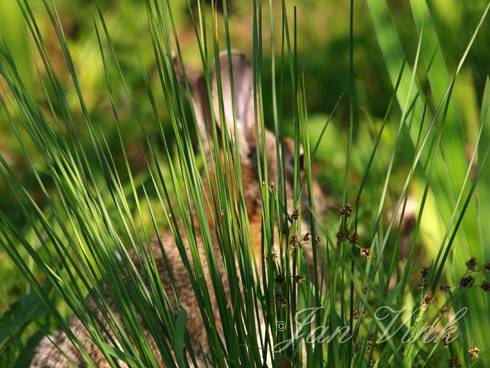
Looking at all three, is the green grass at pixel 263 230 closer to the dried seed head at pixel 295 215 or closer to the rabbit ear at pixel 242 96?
the dried seed head at pixel 295 215

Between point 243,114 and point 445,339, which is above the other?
point 243,114

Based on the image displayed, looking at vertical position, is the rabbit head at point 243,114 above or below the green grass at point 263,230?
above

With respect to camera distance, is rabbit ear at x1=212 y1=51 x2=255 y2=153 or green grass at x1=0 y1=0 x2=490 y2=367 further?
rabbit ear at x1=212 y1=51 x2=255 y2=153

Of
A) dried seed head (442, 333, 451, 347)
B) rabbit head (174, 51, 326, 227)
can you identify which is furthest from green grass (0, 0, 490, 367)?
rabbit head (174, 51, 326, 227)

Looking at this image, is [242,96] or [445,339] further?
[242,96]

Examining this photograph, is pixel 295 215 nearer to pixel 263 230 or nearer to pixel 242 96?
pixel 263 230

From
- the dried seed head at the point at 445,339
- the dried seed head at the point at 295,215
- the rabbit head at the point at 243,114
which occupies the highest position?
the rabbit head at the point at 243,114

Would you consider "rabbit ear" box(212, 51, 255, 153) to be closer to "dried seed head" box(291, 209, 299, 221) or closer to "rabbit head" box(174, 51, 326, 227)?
"rabbit head" box(174, 51, 326, 227)

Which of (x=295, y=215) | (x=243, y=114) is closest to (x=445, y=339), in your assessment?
(x=295, y=215)

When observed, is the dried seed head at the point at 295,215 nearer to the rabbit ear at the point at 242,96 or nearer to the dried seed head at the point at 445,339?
the dried seed head at the point at 445,339

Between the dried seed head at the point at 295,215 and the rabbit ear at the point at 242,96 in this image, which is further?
the rabbit ear at the point at 242,96

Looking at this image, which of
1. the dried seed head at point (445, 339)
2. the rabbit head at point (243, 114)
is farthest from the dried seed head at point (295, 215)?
the rabbit head at point (243, 114)

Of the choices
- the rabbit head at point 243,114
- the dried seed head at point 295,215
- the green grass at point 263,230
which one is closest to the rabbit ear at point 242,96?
the rabbit head at point 243,114

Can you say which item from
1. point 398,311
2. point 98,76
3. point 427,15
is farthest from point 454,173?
point 98,76
